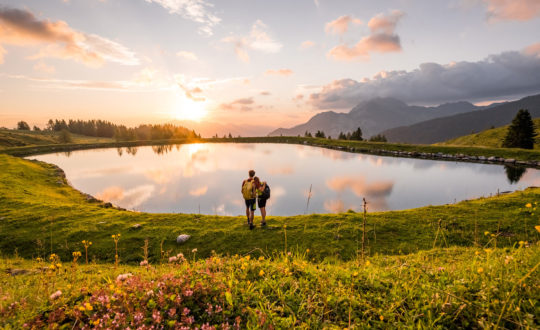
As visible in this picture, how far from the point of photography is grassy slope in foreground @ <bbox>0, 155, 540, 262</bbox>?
1160 centimetres

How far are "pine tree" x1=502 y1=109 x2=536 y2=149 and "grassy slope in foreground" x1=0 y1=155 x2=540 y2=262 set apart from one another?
2502 inches

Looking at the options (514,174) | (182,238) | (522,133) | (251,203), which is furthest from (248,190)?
(522,133)

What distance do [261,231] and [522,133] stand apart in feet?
277

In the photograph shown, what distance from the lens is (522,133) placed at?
5988 centimetres

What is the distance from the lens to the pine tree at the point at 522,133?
59.1 m

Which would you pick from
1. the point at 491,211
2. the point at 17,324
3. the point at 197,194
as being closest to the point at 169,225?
the point at 197,194

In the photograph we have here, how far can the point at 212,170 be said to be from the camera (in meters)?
37.9

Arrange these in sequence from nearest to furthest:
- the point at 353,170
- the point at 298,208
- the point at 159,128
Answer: the point at 298,208, the point at 353,170, the point at 159,128

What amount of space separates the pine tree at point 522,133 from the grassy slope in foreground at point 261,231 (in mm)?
63540

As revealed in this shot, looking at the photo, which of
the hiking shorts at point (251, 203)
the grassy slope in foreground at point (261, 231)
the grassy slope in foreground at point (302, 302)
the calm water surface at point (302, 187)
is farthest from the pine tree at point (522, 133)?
the grassy slope in foreground at point (302, 302)

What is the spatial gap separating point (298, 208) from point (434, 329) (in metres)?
17.5

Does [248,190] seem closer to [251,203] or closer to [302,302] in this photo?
[251,203]

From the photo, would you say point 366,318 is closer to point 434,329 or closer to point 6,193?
point 434,329

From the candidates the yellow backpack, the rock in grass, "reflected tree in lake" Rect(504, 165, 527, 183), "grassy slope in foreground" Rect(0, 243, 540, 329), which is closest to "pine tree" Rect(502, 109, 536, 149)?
"reflected tree in lake" Rect(504, 165, 527, 183)
